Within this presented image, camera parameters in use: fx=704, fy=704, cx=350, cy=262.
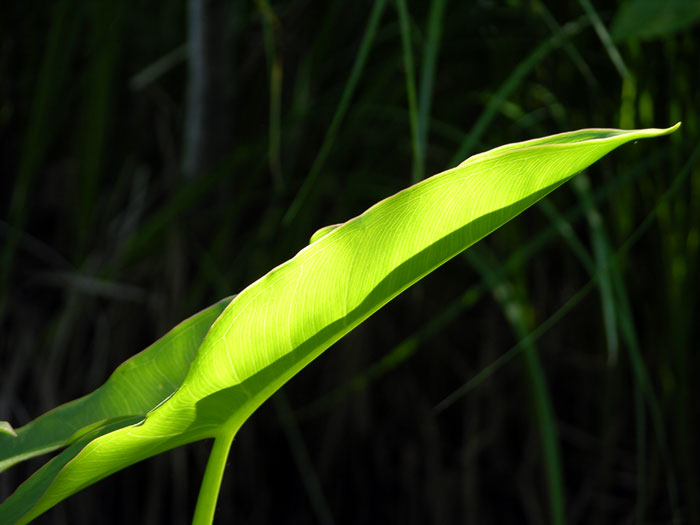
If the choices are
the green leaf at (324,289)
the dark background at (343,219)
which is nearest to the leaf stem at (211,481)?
the green leaf at (324,289)

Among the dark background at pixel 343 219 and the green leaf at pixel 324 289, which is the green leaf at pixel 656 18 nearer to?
the dark background at pixel 343 219

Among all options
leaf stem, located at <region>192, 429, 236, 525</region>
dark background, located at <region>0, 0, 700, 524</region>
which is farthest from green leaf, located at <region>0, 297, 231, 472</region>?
dark background, located at <region>0, 0, 700, 524</region>

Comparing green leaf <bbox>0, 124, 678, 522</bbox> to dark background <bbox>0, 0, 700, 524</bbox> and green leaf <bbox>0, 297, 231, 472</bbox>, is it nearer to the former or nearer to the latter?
green leaf <bbox>0, 297, 231, 472</bbox>

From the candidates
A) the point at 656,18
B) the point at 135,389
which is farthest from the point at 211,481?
the point at 656,18

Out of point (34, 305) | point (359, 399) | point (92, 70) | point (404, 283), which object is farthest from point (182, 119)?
point (404, 283)

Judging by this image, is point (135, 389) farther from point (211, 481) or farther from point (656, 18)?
point (656, 18)
